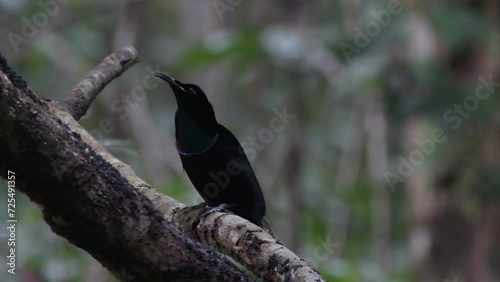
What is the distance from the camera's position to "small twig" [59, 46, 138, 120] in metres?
2.53

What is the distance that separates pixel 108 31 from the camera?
739 cm

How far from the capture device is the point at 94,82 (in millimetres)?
2689

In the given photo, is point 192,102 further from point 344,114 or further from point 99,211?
point 344,114

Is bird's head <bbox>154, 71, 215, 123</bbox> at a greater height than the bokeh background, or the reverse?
the bokeh background

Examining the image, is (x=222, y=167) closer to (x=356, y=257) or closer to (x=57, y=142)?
(x=57, y=142)

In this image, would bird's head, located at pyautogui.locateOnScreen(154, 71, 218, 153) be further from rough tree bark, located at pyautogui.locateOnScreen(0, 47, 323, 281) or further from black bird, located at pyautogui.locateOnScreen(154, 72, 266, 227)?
rough tree bark, located at pyautogui.locateOnScreen(0, 47, 323, 281)

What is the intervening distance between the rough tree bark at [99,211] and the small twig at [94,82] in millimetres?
871

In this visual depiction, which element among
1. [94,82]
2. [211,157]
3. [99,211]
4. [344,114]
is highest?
[344,114]

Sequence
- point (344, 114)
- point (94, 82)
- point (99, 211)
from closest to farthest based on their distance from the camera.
Answer: 1. point (99, 211)
2. point (94, 82)
3. point (344, 114)

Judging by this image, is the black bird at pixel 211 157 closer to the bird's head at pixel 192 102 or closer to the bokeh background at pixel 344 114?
the bird's head at pixel 192 102

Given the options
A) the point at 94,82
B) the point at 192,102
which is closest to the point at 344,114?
the point at 94,82

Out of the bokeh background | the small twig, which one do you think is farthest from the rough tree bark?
the bokeh background

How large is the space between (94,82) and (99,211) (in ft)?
4.18

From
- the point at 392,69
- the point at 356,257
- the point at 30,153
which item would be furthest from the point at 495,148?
the point at 30,153
